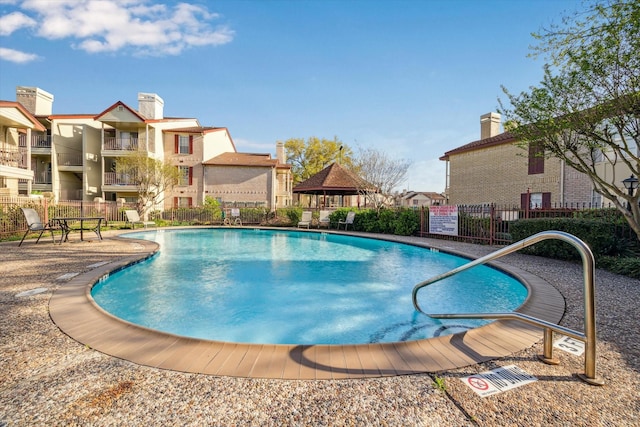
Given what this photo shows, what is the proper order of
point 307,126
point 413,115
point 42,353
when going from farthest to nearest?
1. point 307,126
2. point 413,115
3. point 42,353

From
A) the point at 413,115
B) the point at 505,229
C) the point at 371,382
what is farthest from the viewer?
the point at 413,115

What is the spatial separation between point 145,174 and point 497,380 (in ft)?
76.9

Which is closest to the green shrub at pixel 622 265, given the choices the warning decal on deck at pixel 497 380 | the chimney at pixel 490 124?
the warning decal on deck at pixel 497 380

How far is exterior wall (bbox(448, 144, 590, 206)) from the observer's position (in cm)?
1620

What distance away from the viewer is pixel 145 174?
21250 millimetres

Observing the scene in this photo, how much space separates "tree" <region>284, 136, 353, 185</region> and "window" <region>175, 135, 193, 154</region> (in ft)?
54.2

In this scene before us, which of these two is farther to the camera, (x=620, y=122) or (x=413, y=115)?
(x=413, y=115)

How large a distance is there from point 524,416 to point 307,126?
132ft

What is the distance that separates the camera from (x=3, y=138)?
16.6 metres

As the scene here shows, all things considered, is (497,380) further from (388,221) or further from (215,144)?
(215,144)

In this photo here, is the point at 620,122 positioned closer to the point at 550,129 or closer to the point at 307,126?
the point at 550,129

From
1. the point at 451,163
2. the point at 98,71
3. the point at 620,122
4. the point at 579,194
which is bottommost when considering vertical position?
the point at 579,194

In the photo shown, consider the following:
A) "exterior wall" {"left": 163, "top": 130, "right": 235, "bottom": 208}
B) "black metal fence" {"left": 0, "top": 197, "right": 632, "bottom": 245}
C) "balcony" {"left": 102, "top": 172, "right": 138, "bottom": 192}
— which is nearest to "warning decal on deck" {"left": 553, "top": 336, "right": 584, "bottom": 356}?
"black metal fence" {"left": 0, "top": 197, "right": 632, "bottom": 245}

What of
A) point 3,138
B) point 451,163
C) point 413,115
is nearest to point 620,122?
point 413,115
